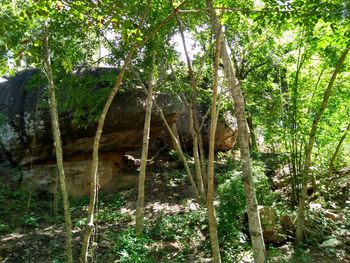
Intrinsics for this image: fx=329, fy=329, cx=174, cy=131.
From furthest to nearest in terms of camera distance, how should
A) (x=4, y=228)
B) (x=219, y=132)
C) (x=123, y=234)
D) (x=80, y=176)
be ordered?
1. (x=219, y=132)
2. (x=80, y=176)
3. (x=4, y=228)
4. (x=123, y=234)

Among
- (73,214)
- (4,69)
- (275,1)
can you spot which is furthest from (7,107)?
(275,1)

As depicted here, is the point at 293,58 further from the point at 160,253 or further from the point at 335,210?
the point at 160,253

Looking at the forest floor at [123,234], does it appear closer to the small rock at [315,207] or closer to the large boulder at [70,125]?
the small rock at [315,207]

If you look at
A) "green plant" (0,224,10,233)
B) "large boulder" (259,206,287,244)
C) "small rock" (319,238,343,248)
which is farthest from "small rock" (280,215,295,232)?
"green plant" (0,224,10,233)

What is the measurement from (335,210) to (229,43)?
6.72 meters

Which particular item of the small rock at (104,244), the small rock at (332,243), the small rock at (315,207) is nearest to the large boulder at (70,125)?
the small rock at (104,244)

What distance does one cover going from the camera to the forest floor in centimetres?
684

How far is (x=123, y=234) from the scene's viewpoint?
7520 millimetres

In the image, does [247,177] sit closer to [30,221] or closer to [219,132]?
[30,221]

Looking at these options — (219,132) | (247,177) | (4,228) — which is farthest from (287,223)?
(219,132)

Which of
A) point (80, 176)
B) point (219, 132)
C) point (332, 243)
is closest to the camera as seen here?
point (332, 243)

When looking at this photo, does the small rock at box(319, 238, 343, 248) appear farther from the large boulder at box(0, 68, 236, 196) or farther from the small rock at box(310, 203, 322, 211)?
the large boulder at box(0, 68, 236, 196)

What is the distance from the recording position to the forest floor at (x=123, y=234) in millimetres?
6840

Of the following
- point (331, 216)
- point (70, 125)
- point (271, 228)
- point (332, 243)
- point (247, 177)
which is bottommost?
point (332, 243)
